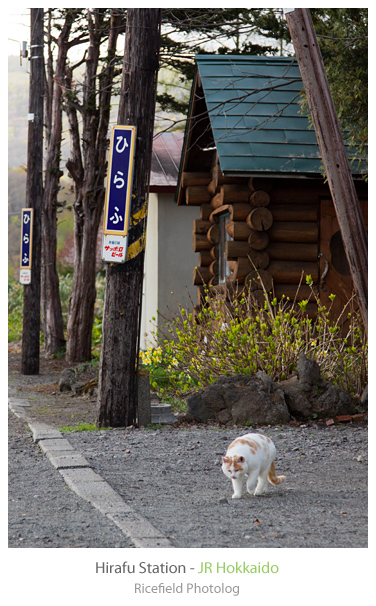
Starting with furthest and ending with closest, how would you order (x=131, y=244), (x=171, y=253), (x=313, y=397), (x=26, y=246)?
(x=171, y=253)
(x=26, y=246)
(x=313, y=397)
(x=131, y=244)

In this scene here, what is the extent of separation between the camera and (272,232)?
9.95 meters

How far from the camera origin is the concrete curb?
352cm

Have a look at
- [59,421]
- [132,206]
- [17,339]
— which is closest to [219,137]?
[132,206]

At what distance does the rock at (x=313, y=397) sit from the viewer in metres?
7.10

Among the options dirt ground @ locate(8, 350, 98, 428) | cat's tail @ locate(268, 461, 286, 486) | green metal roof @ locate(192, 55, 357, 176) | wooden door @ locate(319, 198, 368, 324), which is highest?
green metal roof @ locate(192, 55, 357, 176)

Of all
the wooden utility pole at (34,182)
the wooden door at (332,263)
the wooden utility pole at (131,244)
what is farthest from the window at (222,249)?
the wooden utility pole at (131,244)

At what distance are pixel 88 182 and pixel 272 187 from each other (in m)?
6.46

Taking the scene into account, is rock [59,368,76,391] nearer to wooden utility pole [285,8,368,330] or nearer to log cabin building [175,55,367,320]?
log cabin building [175,55,367,320]

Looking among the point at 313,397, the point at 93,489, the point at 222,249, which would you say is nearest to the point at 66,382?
the point at 222,249

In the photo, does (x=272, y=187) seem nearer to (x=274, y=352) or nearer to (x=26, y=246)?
(x=274, y=352)

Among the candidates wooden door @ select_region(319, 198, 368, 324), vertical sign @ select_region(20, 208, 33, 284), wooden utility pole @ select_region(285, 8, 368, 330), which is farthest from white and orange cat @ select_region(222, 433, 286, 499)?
vertical sign @ select_region(20, 208, 33, 284)

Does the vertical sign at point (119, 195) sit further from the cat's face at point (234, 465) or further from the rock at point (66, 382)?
the rock at point (66, 382)

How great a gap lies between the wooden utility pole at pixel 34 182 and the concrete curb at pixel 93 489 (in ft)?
22.4

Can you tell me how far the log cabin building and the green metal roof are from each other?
1cm
